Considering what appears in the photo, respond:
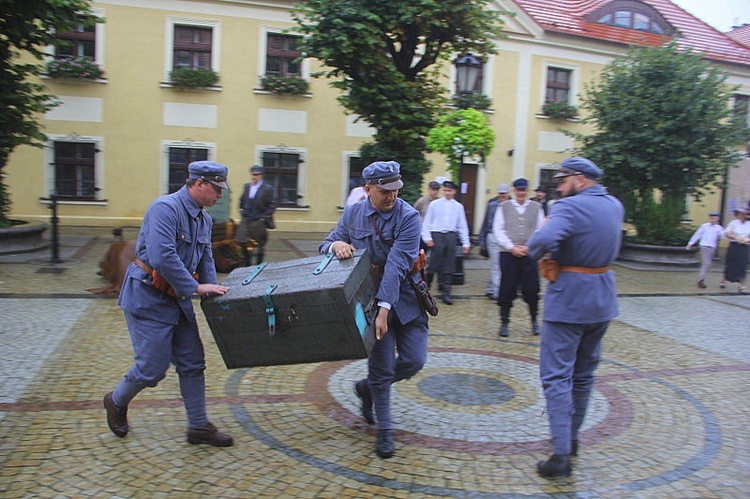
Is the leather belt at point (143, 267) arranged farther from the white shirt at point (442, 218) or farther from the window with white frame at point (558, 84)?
the window with white frame at point (558, 84)

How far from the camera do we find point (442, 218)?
909cm

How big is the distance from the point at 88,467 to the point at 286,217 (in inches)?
566

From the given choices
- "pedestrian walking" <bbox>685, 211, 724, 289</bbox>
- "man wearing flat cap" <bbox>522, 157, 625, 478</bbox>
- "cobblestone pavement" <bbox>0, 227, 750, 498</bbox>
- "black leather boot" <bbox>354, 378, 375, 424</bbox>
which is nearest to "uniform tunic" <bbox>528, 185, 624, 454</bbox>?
"man wearing flat cap" <bbox>522, 157, 625, 478</bbox>

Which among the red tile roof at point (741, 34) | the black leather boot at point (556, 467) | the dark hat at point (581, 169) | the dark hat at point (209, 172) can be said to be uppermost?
the red tile roof at point (741, 34)

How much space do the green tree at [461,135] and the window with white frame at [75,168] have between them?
963 centimetres

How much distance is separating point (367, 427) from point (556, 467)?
1.30 m

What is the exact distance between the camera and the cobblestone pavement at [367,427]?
355cm

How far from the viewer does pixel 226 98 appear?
17.1m

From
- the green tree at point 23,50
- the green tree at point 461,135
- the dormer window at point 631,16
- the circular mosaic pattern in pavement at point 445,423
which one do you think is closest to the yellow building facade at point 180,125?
the green tree at point 23,50

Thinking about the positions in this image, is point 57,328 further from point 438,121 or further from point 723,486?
point 438,121

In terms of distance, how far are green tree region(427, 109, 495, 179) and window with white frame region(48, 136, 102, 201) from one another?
963cm

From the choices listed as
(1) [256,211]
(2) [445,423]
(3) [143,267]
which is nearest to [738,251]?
(1) [256,211]

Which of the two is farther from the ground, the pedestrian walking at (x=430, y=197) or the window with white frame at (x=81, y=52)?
the window with white frame at (x=81, y=52)

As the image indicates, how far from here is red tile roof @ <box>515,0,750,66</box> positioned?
2025 cm
